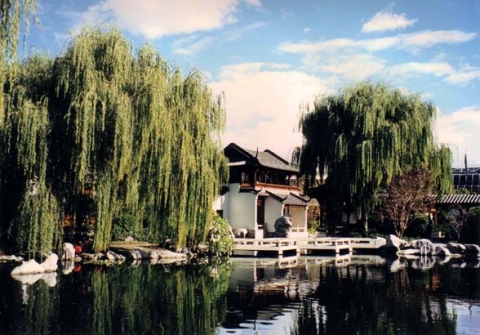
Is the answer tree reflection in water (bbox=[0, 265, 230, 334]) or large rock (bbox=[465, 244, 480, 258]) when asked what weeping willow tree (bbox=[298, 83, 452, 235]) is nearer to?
large rock (bbox=[465, 244, 480, 258])

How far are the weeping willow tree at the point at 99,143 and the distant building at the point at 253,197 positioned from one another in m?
11.1

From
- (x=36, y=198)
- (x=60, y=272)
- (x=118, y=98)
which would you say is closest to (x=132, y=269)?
(x=60, y=272)

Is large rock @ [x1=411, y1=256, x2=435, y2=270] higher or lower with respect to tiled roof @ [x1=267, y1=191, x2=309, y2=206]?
lower

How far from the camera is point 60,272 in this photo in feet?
47.1

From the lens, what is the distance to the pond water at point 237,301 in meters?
8.50

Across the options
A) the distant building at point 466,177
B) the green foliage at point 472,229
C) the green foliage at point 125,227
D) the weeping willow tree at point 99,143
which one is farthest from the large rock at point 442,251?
the distant building at point 466,177

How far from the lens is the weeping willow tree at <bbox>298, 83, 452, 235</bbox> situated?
78.7 ft

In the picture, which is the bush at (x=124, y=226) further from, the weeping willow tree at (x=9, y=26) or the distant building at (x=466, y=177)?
the distant building at (x=466, y=177)

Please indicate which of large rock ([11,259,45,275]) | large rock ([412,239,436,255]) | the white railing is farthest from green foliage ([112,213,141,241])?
large rock ([412,239,436,255])

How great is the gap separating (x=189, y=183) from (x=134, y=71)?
374 centimetres

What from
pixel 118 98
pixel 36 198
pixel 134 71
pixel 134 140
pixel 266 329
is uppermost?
pixel 134 71

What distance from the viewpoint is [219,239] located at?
20031 millimetres

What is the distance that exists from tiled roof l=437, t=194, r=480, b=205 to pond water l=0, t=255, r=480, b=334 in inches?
471

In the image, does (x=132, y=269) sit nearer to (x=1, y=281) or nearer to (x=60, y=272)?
(x=60, y=272)
